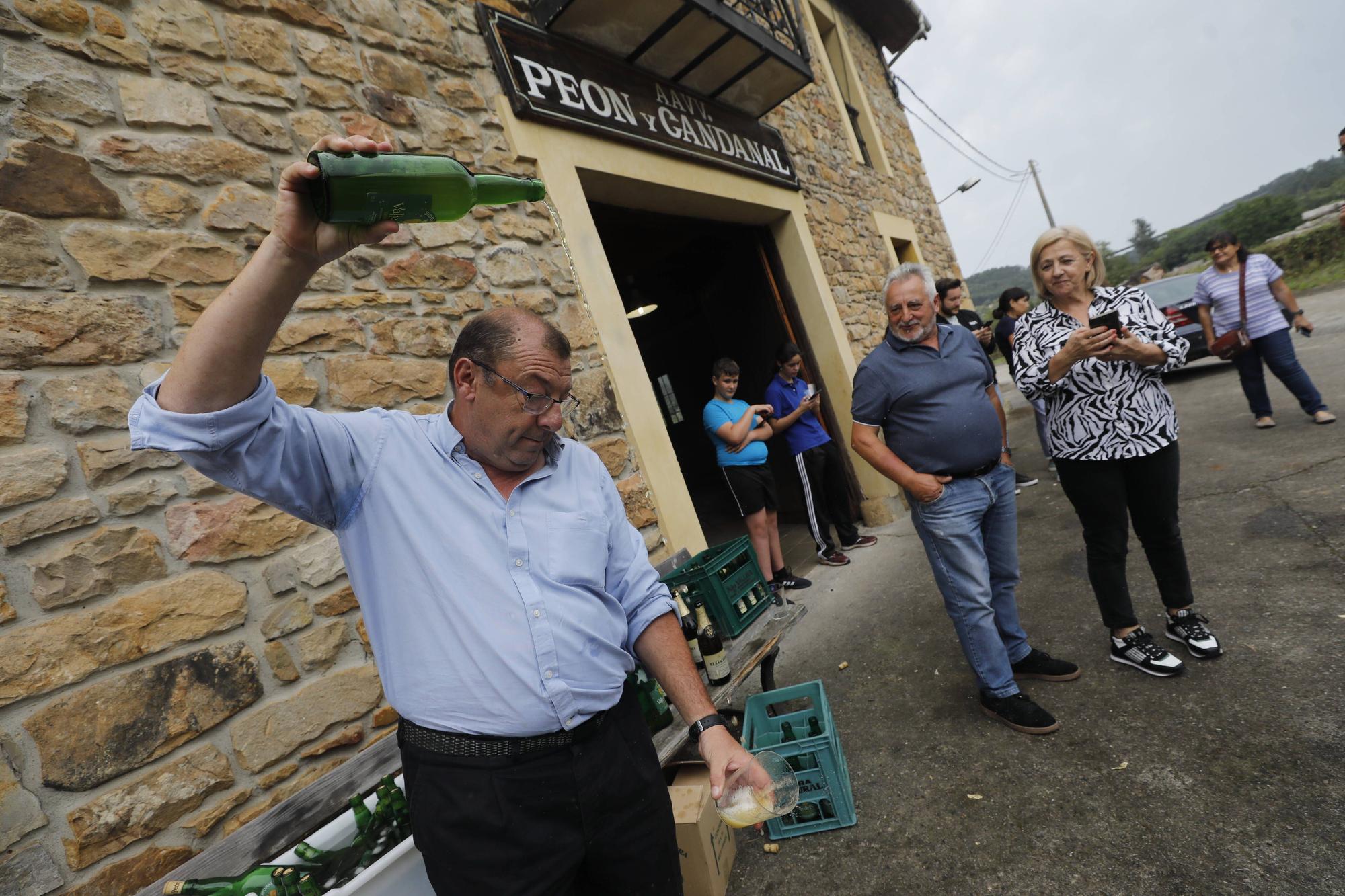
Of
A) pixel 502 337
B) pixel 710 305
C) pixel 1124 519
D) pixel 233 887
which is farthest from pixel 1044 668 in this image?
pixel 710 305

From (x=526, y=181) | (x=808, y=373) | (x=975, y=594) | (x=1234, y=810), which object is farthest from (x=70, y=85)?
(x=808, y=373)

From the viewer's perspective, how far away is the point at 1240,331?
5.29 meters

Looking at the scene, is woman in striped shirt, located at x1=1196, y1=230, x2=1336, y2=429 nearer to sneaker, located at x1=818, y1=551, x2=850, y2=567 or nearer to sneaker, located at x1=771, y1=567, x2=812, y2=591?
sneaker, located at x1=818, y1=551, x2=850, y2=567

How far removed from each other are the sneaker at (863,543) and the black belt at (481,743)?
15.1ft

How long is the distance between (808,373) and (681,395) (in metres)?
3.53

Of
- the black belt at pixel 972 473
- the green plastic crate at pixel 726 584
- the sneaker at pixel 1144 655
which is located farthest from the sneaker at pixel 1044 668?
the green plastic crate at pixel 726 584

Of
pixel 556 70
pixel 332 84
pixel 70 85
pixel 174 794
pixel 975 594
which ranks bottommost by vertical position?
pixel 975 594

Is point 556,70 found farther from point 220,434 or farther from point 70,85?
point 220,434

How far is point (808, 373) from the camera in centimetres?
617

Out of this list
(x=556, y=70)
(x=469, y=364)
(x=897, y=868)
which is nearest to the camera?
(x=469, y=364)

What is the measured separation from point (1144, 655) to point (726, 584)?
6.16ft

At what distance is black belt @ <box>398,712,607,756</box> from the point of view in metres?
1.34

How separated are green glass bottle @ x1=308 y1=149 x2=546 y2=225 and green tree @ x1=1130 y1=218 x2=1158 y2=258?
74.7m

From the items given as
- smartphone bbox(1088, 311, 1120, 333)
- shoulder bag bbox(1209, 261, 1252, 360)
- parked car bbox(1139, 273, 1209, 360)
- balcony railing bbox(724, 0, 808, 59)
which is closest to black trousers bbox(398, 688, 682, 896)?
smartphone bbox(1088, 311, 1120, 333)
